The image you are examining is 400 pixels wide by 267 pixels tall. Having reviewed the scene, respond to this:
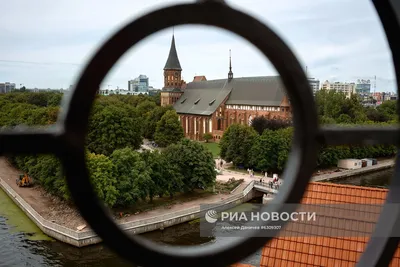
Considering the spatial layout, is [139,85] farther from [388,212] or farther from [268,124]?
[388,212]

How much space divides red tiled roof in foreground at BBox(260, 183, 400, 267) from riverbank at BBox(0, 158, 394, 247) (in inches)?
397

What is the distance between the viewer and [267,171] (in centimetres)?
2544

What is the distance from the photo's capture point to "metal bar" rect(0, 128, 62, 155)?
107 cm

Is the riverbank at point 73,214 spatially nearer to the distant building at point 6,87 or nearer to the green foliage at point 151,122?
the green foliage at point 151,122

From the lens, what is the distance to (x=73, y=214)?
56.0ft

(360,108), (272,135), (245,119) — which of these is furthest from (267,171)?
(360,108)

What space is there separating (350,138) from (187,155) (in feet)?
59.2

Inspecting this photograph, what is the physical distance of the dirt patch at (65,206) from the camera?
645 inches

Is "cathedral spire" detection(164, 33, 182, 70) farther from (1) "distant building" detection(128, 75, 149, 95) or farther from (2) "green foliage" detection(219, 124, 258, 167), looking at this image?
(1) "distant building" detection(128, 75, 149, 95)

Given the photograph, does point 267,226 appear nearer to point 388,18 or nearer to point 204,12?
point 204,12

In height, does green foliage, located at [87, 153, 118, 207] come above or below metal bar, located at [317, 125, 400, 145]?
below

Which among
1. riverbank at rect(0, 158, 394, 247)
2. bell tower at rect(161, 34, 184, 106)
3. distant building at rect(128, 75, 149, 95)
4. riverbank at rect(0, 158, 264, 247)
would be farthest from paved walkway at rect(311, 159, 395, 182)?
distant building at rect(128, 75, 149, 95)

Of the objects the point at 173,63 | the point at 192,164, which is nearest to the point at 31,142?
the point at 192,164

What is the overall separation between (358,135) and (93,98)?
3.05 feet
